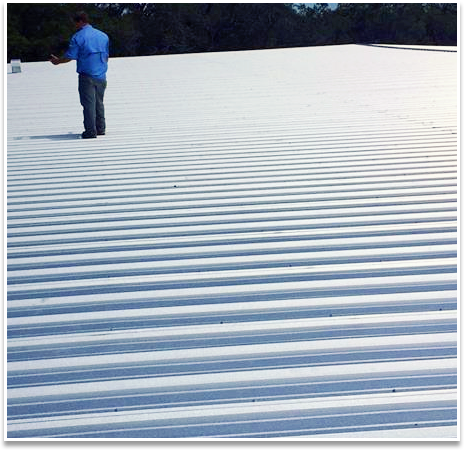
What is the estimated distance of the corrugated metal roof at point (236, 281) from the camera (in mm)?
3115

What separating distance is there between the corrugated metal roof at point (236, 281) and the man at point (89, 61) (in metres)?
0.30

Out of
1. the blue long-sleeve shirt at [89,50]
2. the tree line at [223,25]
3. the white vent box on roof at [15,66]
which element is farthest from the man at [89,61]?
the tree line at [223,25]

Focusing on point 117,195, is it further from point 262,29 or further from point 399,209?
point 262,29

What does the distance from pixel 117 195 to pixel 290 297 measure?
231 centimetres

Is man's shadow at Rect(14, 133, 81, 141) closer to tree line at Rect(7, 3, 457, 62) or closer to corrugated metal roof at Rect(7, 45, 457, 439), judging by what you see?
corrugated metal roof at Rect(7, 45, 457, 439)

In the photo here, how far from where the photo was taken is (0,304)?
13.3 feet

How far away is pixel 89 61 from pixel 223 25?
117 ft

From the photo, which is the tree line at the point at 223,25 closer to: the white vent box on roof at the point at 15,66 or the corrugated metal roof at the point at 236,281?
the white vent box on roof at the point at 15,66

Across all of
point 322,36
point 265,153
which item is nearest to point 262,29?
point 322,36

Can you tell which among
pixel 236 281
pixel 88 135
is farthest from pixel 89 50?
pixel 236 281

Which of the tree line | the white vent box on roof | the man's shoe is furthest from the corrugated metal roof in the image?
the tree line

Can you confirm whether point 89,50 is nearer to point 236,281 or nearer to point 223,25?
point 236,281

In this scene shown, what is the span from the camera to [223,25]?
42812 millimetres

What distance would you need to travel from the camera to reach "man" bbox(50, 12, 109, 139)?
8.03 meters
